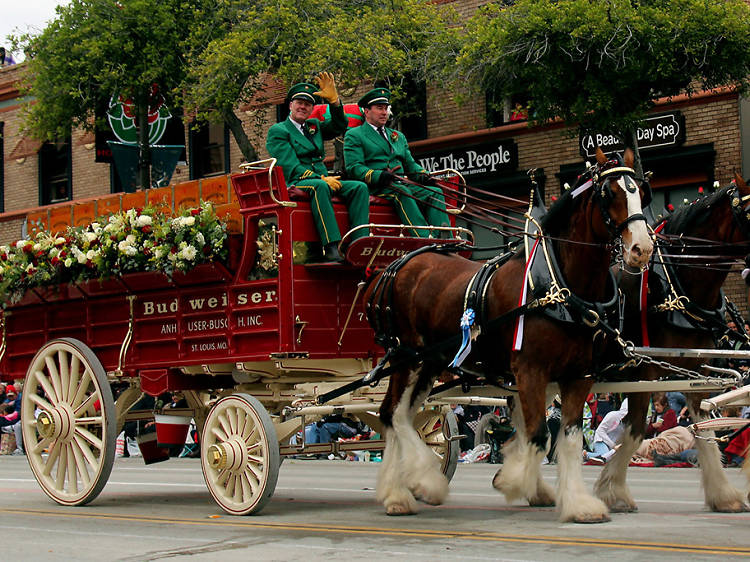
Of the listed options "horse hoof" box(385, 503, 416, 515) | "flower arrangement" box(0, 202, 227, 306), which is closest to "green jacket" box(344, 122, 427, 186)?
"flower arrangement" box(0, 202, 227, 306)

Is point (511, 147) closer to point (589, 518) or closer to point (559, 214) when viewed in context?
point (559, 214)

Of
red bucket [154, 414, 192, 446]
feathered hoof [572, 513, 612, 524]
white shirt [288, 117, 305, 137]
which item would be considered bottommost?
Answer: feathered hoof [572, 513, 612, 524]

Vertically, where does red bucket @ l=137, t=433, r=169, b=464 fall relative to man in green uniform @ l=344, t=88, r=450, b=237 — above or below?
below

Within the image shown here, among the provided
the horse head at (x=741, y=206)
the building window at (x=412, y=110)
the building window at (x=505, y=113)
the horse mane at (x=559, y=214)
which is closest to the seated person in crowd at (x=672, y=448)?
the horse head at (x=741, y=206)

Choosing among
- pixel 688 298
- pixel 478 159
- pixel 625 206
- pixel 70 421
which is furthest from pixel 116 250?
pixel 478 159

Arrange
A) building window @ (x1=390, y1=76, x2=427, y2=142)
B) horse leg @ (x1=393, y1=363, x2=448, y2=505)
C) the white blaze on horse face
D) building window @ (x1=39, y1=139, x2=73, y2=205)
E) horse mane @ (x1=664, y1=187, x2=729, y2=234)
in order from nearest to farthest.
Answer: the white blaze on horse face
horse leg @ (x1=393, y1=363, x2=448, y2=505)
horse mane @ (x1=664, y1=187, x2=729, y2=234)
building window @ (x1=390, y1=76, x2=427, y2=142)
building window @ (x1=39, y1=139, x2=73, y2=205)

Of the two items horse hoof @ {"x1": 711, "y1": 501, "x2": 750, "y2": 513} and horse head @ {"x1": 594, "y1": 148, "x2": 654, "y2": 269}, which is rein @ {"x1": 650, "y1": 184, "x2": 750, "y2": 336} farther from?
horse hoof @ {"x1": 711, "y1": 501, "x2": 750, "y2": 513}

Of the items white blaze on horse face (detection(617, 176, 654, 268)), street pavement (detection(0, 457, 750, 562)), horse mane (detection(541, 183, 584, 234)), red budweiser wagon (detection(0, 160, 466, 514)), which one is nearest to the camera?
street pavement (detection(0, 457, 750, 562))

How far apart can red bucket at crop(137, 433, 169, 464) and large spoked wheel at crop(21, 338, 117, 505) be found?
65 centimetres

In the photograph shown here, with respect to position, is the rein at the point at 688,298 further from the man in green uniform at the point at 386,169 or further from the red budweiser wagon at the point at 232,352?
the red budweiser wagon at the point at 232,352

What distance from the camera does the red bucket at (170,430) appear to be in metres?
11.0

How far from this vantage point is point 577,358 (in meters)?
8.39

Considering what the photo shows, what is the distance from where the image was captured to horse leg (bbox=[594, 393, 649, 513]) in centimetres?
925

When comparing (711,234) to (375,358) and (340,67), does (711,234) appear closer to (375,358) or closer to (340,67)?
(375,358)
